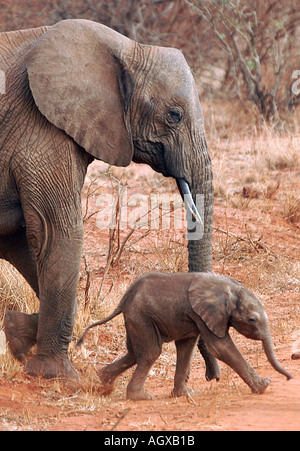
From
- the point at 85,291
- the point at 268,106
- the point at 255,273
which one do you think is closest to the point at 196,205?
the point at 85,291

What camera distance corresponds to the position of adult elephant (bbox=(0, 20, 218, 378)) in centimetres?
484

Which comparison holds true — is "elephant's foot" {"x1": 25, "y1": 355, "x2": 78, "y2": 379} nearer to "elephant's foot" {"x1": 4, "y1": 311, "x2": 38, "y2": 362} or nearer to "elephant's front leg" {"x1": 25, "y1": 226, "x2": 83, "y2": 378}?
"elephant's front leg" {"x1": 25, "y1": 226, "x2": 83, "y2": 378}

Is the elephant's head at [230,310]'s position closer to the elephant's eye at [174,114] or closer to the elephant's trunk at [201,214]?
the elephant's trunk at [201,214]

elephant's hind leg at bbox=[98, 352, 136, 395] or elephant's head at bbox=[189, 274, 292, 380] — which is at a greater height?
elephant's head at bbox=[189, 274, 292, 380]

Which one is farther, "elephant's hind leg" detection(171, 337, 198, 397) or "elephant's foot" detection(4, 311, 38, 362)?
"elephant's foot" detection(4, 311, 38, 362)

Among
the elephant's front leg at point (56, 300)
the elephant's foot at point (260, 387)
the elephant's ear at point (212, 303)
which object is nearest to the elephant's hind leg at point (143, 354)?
the elephant's ear at point (212, 303)

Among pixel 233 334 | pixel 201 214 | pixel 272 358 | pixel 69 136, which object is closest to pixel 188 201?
pixel 201 214

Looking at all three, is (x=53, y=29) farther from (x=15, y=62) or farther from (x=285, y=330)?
(x=285, y=330)

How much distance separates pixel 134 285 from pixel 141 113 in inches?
41.5

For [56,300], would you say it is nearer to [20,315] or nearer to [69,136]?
[20,315]

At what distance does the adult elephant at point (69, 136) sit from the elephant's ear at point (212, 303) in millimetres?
383

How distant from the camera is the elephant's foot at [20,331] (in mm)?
5258

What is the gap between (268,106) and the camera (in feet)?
49.4

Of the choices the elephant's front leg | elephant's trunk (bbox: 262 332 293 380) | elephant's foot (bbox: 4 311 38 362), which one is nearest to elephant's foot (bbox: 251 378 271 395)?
elephant's trunk (bbox: 262 332 293 380)
